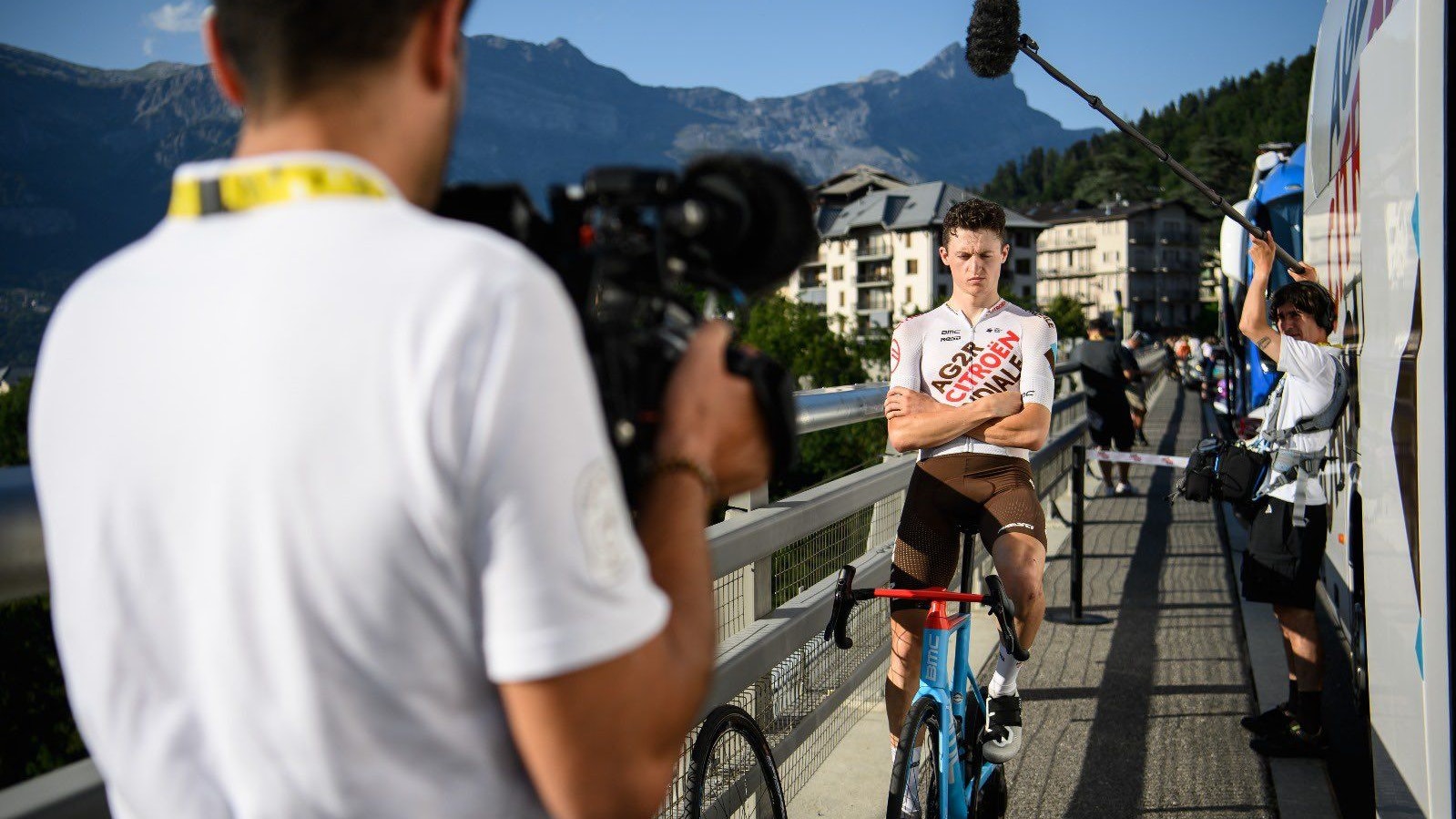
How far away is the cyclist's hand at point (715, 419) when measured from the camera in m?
1.19

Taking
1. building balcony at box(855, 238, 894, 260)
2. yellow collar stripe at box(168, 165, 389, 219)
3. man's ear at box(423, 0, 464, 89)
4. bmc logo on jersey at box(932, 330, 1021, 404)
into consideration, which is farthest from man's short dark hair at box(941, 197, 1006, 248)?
building balcony at box(855, 238, 894, 260)

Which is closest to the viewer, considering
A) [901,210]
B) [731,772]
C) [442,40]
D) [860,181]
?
[442,40]

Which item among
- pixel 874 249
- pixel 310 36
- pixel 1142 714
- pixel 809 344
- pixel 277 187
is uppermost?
pixel 874 249

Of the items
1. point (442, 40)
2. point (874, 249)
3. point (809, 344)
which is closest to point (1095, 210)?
point (874, 249)

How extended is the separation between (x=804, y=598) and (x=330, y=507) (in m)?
3.45

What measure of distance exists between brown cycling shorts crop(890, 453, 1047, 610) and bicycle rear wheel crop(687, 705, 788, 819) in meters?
1.11

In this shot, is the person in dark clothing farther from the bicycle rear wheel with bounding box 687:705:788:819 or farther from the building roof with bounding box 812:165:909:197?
the building roof with bounding box 812:165:909:197

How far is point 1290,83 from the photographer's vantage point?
164500 mm

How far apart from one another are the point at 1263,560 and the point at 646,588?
5232mm

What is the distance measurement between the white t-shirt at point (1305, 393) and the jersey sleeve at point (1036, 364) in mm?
1351

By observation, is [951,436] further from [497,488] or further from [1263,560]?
[497,488]

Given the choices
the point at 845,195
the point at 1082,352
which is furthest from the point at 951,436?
the point at 845,195

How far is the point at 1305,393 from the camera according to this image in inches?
209

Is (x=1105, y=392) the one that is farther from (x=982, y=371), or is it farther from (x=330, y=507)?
(x=330, y=507)
